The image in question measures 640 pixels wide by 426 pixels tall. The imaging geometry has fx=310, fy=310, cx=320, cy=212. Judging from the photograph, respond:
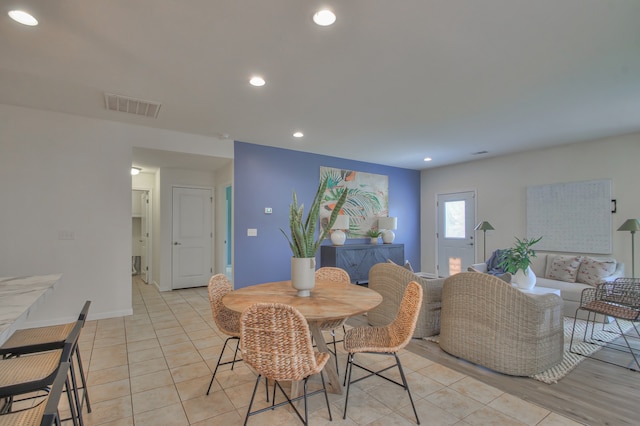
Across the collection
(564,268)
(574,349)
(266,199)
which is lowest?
(574,349)

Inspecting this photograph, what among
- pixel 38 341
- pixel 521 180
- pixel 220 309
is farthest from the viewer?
pixel 521 180

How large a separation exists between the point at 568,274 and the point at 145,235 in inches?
312

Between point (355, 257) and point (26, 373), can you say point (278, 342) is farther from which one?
point (355, 257)

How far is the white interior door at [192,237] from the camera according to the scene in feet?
19.4

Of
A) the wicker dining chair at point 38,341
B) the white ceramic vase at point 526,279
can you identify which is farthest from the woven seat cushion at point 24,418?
the white ceramic vase at point 526,279

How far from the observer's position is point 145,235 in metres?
6.93

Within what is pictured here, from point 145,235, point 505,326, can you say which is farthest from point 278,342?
point 145,235

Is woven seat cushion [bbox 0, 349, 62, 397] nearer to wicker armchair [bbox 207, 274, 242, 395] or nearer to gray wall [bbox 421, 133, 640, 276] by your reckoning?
wicker armchair [bbox 207, 274, 242, 395]

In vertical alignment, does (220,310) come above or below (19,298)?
below

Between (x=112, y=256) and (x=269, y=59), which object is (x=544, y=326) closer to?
(x=269, y=59)

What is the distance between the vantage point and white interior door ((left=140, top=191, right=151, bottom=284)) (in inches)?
261

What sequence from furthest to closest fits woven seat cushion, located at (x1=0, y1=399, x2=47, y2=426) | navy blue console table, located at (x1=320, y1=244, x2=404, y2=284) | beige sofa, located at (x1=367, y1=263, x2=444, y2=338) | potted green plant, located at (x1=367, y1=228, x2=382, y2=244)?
1. potted green plant, located at (x1=367, y1=228, x2=382, y2=244)
2. navy blue console table, located at (x1=320, y1=244, x2=404, y2=284)
3. beige sofa, located at (x1=367, y1=263, x2=444, y2=338)
4. woven seat cushion, located at (x1=0, y1=399, x2=47, y2=426)

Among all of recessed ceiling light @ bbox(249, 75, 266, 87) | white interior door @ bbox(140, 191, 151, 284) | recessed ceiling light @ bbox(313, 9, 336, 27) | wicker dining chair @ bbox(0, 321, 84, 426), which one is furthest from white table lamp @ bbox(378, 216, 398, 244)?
wicker dining chair @ bbox(0, 321, 84, 426)

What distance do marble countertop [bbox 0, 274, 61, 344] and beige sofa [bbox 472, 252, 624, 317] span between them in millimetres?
5245
